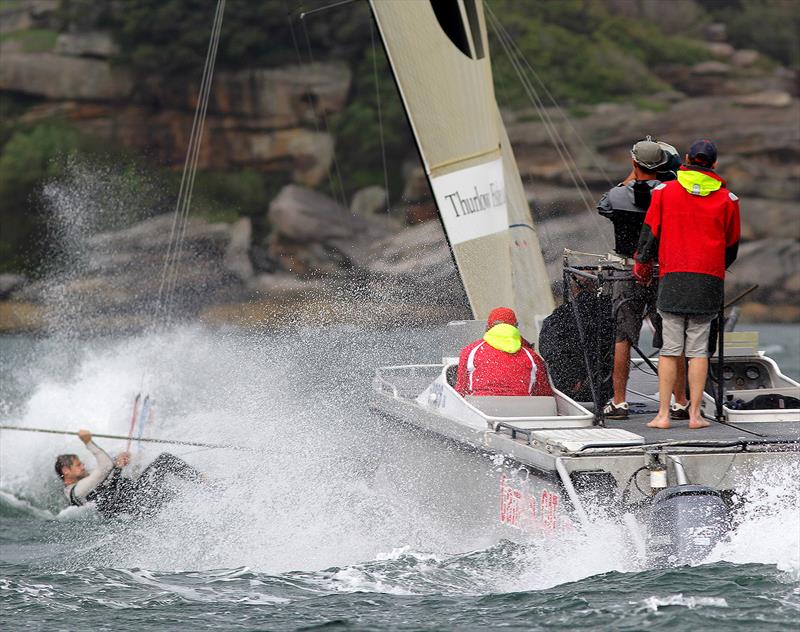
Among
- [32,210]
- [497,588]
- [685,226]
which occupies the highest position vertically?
[32,210]

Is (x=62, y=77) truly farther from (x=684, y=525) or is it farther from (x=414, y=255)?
(x=684, y=525)

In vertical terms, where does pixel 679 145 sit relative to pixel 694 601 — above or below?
above

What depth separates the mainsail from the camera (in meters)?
13.2

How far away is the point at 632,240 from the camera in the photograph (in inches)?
352

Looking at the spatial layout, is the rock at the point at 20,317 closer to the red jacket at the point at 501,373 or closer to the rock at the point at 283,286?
the rock at the point at 283,286

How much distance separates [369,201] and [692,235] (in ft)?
131

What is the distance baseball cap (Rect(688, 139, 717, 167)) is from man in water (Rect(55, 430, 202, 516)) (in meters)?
5.14

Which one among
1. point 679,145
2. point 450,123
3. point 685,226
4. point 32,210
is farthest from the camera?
point 679,145

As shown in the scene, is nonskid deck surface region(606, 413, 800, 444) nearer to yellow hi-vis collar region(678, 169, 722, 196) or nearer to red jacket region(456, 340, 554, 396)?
red jacket region(456, 340, 554, 396)

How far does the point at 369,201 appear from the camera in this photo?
4800 cm

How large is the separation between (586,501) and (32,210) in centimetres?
4040

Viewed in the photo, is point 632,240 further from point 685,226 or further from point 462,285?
point 462,285

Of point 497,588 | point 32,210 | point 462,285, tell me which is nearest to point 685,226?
point 497,588

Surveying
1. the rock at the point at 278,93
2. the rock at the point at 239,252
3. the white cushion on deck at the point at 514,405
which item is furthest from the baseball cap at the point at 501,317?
the rock at the point at 278,93
